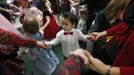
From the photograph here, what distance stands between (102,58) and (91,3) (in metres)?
2.85

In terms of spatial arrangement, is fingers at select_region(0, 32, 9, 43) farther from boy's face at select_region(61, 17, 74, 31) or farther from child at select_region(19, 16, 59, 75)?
boy's face at select_region(61, 17, 74, 31)

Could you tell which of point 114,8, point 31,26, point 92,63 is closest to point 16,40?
point 114,8

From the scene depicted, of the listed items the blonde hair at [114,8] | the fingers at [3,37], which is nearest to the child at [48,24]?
the blonde hair at [114,8]

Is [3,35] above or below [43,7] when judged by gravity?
above

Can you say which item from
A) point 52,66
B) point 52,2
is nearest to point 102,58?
point 52,66

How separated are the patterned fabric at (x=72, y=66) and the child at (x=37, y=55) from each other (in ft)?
7.30

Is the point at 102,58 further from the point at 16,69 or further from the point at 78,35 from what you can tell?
the point at 78,35

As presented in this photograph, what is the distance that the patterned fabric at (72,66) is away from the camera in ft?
3.99

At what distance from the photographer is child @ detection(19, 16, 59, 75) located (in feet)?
11.5

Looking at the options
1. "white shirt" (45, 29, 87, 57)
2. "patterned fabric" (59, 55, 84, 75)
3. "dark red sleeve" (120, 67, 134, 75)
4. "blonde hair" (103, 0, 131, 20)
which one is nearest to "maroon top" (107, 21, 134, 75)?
"dark red sleeve" (120, 67, 134, 75)

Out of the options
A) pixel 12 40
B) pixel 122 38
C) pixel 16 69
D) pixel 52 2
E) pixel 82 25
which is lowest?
pixel 52 2

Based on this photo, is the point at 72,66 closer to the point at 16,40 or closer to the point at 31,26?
the point at 16,40

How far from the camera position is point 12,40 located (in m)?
2.12

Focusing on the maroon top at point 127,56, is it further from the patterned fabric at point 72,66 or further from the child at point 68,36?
the child at point 68,36
